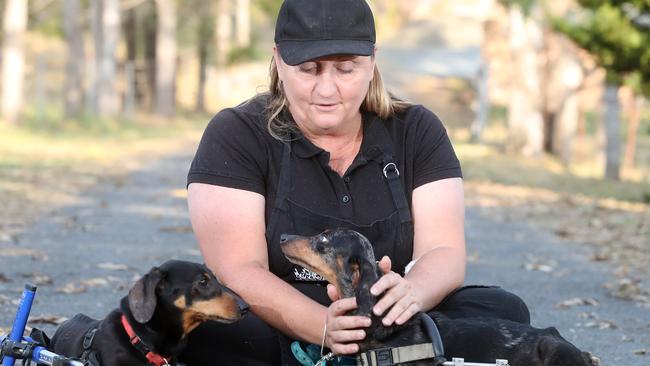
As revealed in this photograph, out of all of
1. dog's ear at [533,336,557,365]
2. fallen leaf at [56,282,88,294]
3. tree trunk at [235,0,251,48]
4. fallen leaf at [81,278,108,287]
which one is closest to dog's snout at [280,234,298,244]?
dog's ear at [533,336,557,365]

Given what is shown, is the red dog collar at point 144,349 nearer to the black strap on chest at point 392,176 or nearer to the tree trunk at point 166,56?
the black strap on chest at point 392,176

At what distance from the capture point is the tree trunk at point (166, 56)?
35.2 meters

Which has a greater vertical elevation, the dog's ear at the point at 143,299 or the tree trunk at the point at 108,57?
the dog's ear at the point at 143,299

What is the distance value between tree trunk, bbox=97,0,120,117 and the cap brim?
27.1 m

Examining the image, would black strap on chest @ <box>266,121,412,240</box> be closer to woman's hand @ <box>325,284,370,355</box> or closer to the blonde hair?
the blonde hair

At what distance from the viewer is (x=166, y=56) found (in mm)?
36312

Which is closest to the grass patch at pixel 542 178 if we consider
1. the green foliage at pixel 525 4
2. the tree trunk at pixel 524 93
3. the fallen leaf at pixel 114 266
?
the tree trunk at pixel 524 93

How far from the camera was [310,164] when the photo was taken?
430 centimetres

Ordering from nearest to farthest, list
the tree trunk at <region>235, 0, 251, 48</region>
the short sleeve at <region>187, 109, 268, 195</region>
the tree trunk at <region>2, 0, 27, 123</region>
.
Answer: the short sleeve at <region>187, 109, 268, 195</region>, the tree trunk at <region>2, 0, 27, 123</region>, the tree trunk at <region>235, 0, 251, 48</region>

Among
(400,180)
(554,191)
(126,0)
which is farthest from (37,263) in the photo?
(126,0)

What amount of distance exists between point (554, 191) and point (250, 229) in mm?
12584

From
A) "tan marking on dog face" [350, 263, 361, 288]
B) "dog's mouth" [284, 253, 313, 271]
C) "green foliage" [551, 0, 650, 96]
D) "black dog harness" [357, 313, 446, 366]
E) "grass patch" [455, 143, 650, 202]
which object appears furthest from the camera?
"grass patch" [455, 143, 650, 202]

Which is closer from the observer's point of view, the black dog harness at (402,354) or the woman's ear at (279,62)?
the black dog harness at (402,354)

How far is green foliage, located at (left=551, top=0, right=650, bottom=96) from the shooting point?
1324 cm
